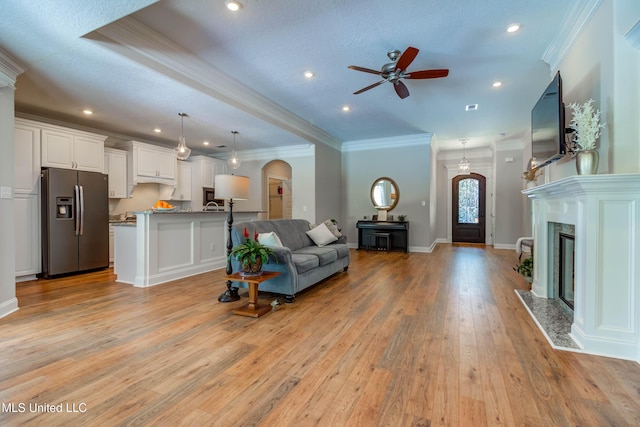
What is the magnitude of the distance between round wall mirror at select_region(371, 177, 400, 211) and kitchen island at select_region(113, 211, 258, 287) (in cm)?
408

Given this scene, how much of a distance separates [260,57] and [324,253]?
8.26 ft

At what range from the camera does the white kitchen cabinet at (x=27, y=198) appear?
4176mm

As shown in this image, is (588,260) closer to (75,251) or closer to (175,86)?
(175,86)

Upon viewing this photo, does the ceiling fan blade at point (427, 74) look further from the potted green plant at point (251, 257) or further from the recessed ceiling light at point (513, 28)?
the potted green plant at point (251, 257)

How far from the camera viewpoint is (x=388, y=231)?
277 inches

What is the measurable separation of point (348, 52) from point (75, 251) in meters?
5.00

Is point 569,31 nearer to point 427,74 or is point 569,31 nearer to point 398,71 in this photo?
point 427,74

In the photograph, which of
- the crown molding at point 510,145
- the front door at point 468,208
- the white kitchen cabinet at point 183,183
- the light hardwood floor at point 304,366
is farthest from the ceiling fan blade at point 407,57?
the front door at point 468,208

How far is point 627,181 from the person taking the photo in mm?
1912

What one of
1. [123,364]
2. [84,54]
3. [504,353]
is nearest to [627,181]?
[504,353]

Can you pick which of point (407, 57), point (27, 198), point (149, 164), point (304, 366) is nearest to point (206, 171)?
point (149, 164)

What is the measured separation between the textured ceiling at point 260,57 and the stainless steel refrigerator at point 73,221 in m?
1.06

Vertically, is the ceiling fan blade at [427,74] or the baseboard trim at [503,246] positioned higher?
the ceiling fan blade at [427,74]

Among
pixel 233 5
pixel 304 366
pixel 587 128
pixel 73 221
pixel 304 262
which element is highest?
pixel 233 5
